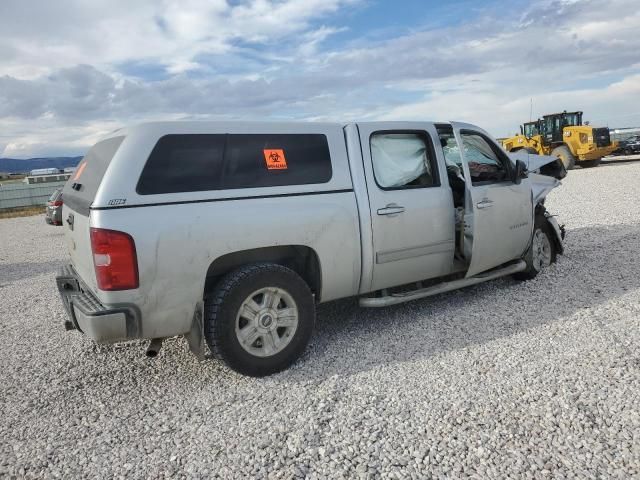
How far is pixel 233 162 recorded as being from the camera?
12.4 ft

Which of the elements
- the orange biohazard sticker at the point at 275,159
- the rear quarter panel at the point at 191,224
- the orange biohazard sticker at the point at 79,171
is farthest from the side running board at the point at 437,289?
the orange biohazard sticker at the point at 79,171

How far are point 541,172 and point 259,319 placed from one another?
4.80 meters

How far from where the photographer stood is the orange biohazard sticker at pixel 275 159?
3.93m

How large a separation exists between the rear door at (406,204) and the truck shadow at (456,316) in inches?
18.3

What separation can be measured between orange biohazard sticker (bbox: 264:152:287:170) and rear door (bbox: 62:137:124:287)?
1050 mm

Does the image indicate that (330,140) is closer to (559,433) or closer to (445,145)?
(445,145)

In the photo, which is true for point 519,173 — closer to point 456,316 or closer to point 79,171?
point 456,316

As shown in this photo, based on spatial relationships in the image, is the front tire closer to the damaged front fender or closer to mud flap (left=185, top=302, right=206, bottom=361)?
mud flap (left=185, top=302, right=206, bottom=361)

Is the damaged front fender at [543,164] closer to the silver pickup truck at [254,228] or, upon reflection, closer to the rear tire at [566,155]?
the silver pickup truck at [254,228]

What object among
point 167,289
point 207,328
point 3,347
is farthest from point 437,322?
point 3,347

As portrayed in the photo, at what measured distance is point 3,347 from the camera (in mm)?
4934

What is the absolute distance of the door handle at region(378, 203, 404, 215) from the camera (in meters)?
4.35

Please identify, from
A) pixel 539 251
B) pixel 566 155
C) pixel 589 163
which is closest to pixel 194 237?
pixel 539 251

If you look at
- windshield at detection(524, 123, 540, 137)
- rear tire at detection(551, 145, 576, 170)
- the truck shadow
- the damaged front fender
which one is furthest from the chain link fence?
the truck shadow
